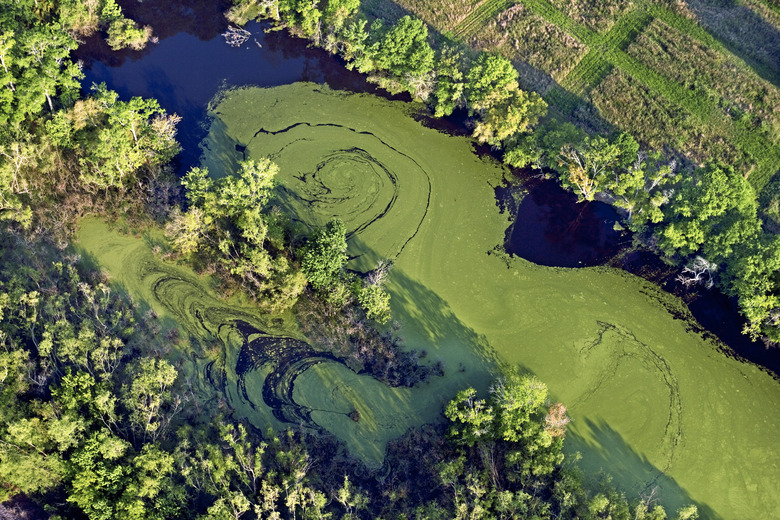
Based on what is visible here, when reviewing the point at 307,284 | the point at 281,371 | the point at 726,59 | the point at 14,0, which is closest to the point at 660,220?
the point at 726,59

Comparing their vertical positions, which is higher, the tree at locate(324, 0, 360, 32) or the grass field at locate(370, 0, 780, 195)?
the grass field at locate(370, 0, 780, 195)

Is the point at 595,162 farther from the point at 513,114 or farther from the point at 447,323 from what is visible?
the point at 447,323

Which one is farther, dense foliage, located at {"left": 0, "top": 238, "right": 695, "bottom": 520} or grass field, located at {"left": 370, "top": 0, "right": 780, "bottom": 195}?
grass field, located at {"left": 370, "top": 0, "right": 780, "bottom": 195}

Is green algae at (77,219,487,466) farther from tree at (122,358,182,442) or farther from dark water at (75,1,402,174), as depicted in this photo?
dark water at (75,1,402,174)

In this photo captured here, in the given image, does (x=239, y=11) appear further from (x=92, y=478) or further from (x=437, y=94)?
(x=92, y=478)

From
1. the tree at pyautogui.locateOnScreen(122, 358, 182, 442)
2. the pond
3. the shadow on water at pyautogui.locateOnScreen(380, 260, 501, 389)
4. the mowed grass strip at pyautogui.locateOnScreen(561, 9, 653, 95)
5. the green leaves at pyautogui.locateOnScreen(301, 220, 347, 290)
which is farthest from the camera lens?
the mowed grass strip at pyautogui.locateOnScreen(561, 9, 653, 95)

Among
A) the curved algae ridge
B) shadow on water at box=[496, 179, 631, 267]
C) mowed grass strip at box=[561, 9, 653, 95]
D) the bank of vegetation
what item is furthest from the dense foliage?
mowed grass strip at box=[561, 9, 653, 95]
